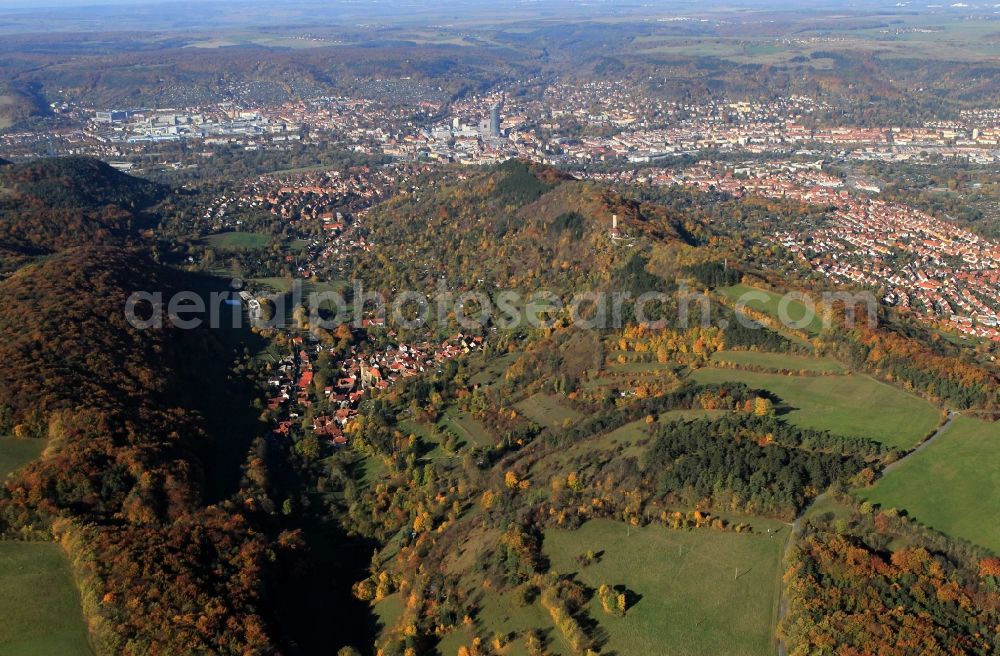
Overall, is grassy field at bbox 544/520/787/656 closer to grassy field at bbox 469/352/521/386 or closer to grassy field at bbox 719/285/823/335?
grassy field at bbox 469/352/521/386

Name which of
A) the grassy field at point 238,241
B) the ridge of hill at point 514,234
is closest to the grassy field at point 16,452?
the ridge of hill at point 514,234

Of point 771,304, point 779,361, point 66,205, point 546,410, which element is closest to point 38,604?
point 546,410

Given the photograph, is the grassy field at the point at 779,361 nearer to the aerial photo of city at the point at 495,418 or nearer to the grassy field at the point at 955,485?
the aerial photo of city at the point at 495,418

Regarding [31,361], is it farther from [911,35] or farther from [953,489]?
[911,35]

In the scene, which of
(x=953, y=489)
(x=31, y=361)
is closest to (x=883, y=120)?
(x=953, y=489)

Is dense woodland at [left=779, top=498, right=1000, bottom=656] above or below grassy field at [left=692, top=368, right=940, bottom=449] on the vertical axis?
below

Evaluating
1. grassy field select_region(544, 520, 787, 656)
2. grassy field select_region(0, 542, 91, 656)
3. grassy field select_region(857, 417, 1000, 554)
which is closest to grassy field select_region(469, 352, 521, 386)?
grassy field select_region(544, 520, 787, 656)
